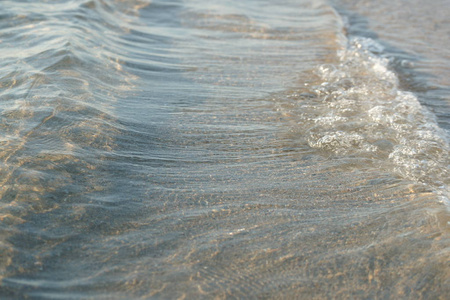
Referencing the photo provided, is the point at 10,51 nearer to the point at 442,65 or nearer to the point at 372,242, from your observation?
the point at 372,242

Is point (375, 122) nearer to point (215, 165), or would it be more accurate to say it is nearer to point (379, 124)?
point (379, 124)

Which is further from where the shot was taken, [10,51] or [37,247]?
[10,51]

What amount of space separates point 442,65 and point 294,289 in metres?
4.08

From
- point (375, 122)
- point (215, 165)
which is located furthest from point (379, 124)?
point (215, 165)

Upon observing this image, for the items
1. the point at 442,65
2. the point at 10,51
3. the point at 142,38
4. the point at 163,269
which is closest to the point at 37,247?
the point at 163,269

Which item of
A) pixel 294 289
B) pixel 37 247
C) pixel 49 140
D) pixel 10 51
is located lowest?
pixel 294 289

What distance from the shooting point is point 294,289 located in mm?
1957

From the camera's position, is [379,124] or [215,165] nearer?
[215,165]

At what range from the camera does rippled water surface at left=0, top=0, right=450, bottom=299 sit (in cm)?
202

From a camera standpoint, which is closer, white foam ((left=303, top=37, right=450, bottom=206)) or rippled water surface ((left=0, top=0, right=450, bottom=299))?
rippled water surface ((left=0, top=0, right=450, bottom=299))

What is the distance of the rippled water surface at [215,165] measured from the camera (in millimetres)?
2016

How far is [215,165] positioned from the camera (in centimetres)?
288

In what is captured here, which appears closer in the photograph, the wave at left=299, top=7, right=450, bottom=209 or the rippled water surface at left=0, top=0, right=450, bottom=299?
the rippled water surface at left=0, top=0, right=450, bottom=299

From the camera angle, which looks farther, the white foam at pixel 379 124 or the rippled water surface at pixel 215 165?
the white foam at pixel 379 124
